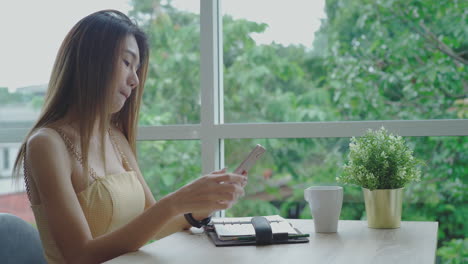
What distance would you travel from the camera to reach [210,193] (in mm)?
1272

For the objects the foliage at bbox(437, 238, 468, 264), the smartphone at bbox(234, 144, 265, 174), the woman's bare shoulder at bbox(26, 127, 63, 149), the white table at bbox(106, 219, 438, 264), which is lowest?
the foliage at bbox(437, 238, 468, 264)

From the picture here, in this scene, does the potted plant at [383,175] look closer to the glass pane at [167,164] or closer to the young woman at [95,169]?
the young woman at [95,169]

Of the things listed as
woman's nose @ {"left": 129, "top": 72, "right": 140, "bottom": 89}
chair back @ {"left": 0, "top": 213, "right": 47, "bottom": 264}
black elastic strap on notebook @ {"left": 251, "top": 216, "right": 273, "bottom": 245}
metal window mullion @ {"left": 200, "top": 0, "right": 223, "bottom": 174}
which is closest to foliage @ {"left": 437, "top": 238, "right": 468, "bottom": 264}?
metal window mullion @ {"left": 200, "top": 0, "right": 223, "bottom": 174}

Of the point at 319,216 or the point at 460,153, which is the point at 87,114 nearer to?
the point at 319,216

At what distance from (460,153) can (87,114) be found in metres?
1.33

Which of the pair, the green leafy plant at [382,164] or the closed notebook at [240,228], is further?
the green leafy plant at [382,164]

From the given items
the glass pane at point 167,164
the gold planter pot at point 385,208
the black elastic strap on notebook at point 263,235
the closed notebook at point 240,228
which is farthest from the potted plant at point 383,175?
the glass pane at point 167,164

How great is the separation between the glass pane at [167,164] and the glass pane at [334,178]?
17cm

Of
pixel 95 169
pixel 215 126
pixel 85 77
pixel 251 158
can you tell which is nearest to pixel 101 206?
pixel 95 169

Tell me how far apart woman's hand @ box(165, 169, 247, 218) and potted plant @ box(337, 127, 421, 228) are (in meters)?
0.45

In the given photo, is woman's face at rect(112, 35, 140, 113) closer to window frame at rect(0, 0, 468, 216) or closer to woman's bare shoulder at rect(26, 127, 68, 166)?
woman's bare shoulder at rect(26, 127, 68, 166)

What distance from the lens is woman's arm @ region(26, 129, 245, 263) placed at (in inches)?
50.4

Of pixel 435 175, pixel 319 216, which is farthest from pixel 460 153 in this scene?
pixel 319 216

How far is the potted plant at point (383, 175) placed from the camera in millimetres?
1562
